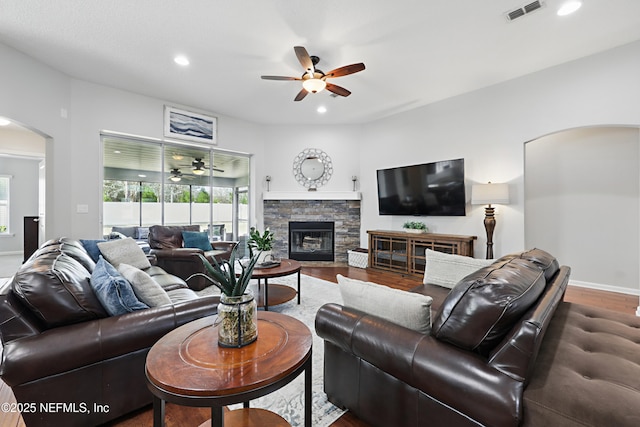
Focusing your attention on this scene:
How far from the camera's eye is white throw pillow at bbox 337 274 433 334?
1.34 meters

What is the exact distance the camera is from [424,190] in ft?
15.9

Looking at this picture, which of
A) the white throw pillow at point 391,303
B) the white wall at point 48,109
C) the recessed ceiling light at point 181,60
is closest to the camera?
the white throw pillow at point 391,303

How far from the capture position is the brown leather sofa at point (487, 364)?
0.95 metres

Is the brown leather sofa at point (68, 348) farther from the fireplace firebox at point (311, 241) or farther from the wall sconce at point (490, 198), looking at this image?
the fireplace firebox at point (311, 241)

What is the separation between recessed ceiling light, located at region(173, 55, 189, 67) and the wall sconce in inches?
172

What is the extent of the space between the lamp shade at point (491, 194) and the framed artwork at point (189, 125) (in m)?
4.79

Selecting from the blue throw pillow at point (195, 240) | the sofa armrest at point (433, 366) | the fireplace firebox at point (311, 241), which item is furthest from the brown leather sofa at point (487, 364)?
the fireplace firebox at point (311, 241)

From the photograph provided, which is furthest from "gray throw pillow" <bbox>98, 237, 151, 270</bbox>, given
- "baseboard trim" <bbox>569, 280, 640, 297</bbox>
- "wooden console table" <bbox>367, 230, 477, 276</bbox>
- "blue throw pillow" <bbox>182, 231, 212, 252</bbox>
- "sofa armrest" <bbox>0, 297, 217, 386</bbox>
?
"baseboard trim" <bbox>569, 280, 640, 297</bbox>

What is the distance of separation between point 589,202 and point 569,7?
9.44ft

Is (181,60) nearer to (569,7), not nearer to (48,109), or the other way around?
(48,109)

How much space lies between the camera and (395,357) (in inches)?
49.7

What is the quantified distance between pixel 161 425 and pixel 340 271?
4.36 meters

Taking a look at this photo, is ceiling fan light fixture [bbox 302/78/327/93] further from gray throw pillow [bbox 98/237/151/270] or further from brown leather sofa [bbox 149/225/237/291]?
gray throw pillow [bbox 98/237/151/270]

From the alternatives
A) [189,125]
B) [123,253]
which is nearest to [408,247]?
[123,253]
